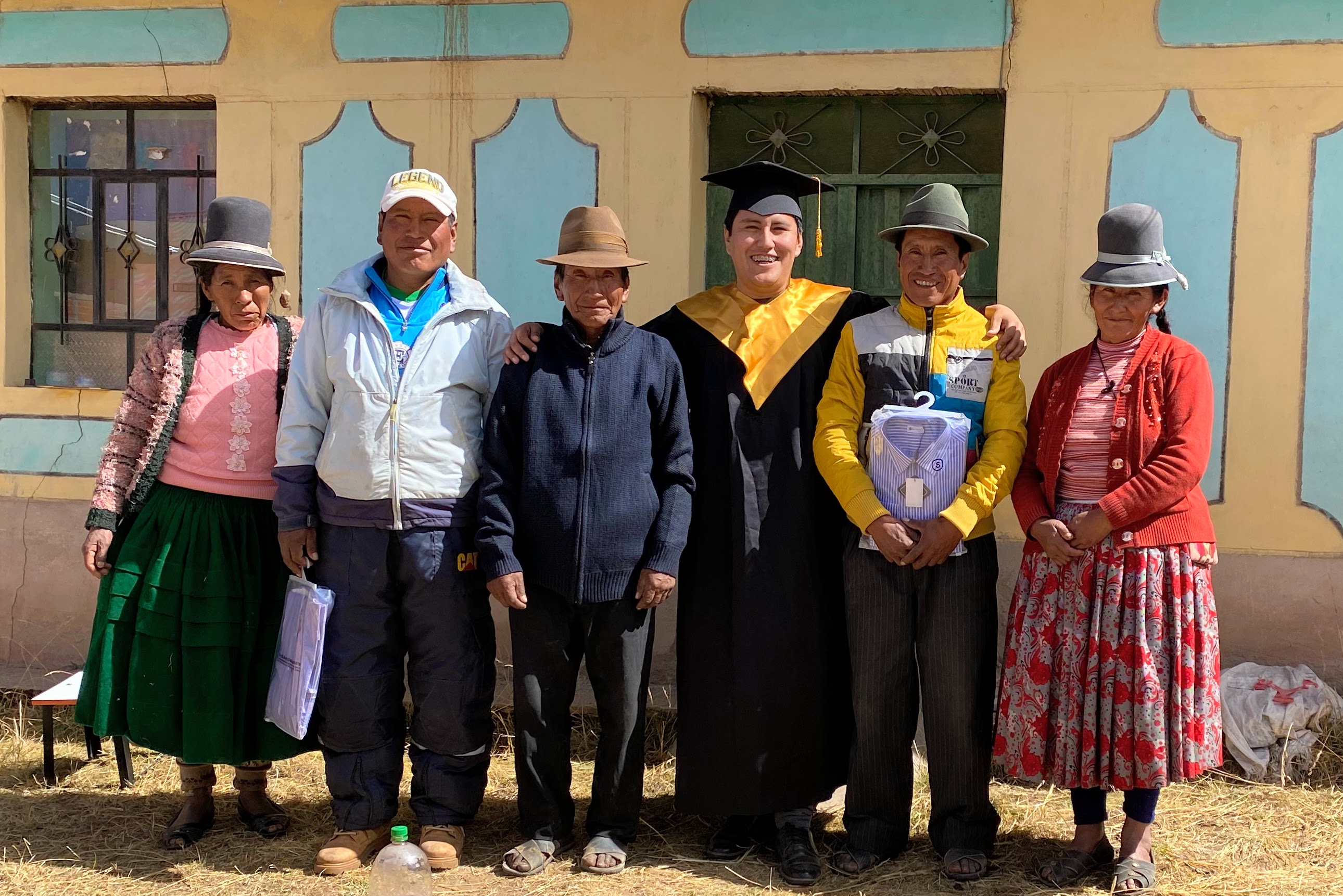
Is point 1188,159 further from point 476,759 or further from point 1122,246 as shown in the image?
point 476,759

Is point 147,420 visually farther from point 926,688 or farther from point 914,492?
point 926,688

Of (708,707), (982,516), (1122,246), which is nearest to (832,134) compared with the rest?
(1122,246)

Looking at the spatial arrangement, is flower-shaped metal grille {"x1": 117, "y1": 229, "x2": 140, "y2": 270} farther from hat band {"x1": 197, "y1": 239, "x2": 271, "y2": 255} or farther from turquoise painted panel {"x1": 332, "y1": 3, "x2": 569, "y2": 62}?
hat band {"x1": 197, "y1": 239, "x2": 271, "y2": 255}

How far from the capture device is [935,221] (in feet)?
11.5

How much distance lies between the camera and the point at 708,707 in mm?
Result: 3742

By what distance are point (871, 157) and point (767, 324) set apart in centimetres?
155

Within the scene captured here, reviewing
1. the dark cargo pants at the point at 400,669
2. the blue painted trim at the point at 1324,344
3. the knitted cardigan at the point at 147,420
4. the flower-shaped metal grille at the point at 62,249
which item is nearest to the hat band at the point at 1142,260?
the blue painted trim at the point at 1324,344

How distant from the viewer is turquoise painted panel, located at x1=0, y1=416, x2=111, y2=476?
17.8 feet

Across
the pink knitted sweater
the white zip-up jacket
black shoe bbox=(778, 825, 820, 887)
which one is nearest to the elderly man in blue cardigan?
the white zip-up jacket

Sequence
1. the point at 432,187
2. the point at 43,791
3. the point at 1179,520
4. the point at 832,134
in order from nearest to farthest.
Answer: the point at 1179,520, the point at 432,187, the point at 43,791, the point at 832,134

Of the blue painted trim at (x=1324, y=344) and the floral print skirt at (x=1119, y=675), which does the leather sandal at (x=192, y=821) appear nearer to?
the floral print skirt at (x=1119, y=675)

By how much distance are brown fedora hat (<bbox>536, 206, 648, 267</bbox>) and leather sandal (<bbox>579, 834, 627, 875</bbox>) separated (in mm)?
1652

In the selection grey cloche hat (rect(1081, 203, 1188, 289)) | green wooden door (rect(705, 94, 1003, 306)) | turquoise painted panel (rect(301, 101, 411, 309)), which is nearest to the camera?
grey cloche hat (rect(1081, 203, 1188, 289))

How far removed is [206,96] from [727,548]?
10.6 feet
